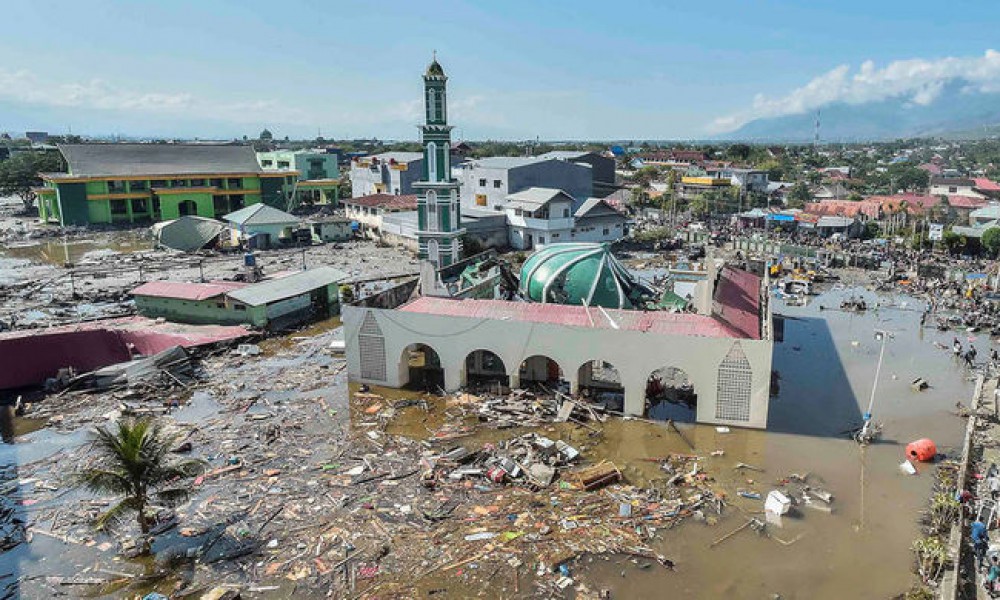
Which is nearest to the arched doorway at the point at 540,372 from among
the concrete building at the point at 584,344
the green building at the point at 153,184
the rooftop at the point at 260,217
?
the concrete building at the point at 584,344

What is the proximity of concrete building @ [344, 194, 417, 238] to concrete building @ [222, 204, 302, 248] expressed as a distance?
5.68m

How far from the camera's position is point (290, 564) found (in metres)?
12.7

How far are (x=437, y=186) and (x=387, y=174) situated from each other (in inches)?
1325

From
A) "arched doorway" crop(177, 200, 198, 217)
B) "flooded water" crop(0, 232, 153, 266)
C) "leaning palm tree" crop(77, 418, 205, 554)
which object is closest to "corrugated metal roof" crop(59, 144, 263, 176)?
"arched doorway" crop(177, 200, 198, 217)

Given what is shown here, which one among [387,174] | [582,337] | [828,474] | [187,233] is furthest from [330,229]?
[828,474]

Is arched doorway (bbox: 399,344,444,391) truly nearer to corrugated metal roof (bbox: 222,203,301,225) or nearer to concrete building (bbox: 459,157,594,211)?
concrete building (bbox: 459,157,594,211)

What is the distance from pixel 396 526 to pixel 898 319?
90.6 ft

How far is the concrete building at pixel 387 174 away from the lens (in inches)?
2451

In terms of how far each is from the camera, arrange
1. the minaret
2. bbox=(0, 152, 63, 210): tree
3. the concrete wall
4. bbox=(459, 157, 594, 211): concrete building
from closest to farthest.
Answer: the concrete wall
the minaret
bbox=(459, 157, 594, 211): concrete building
bbox=(0, 152, 63, 210): tree

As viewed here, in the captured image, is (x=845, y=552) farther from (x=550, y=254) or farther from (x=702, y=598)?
(x=550, y=254)

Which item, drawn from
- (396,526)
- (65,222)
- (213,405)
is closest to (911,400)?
(396,526)

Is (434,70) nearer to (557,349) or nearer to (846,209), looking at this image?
(557,349)

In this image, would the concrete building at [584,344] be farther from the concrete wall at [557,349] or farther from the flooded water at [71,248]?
the flooded water at [71,248]

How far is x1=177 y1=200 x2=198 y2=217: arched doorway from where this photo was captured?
56844 millimetres
